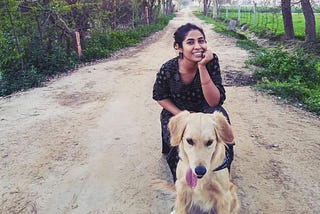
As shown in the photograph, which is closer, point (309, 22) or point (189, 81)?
point (189, 81)

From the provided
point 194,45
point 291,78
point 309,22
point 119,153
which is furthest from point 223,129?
point 309,22

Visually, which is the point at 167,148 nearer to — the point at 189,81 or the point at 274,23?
the point at 189,81

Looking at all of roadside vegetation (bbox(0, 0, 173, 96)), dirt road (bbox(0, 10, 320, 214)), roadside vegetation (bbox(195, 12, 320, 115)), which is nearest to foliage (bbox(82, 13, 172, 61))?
roadside vegetation (bbox(0, 0, 173, 96))

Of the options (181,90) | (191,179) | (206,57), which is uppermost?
(206,57)

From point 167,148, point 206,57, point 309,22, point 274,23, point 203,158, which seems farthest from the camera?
point 274,23

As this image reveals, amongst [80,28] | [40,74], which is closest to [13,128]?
[40,74]

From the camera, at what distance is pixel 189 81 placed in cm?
332

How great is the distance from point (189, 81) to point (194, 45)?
1.58 feet

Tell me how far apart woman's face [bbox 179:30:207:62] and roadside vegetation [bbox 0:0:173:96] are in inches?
240

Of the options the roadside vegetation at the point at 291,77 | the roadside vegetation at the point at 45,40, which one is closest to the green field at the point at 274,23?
the roadside vegetation at the point at 291,77

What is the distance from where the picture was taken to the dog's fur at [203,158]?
221 centimetres

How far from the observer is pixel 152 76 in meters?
8.63

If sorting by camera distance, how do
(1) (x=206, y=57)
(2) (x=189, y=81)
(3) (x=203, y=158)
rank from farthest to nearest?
1. (2) (x=189, y=81)
2. (1) (x=206, y=57)
3. (3) (x=203, y=158)

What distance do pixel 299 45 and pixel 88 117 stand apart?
8.92 m
